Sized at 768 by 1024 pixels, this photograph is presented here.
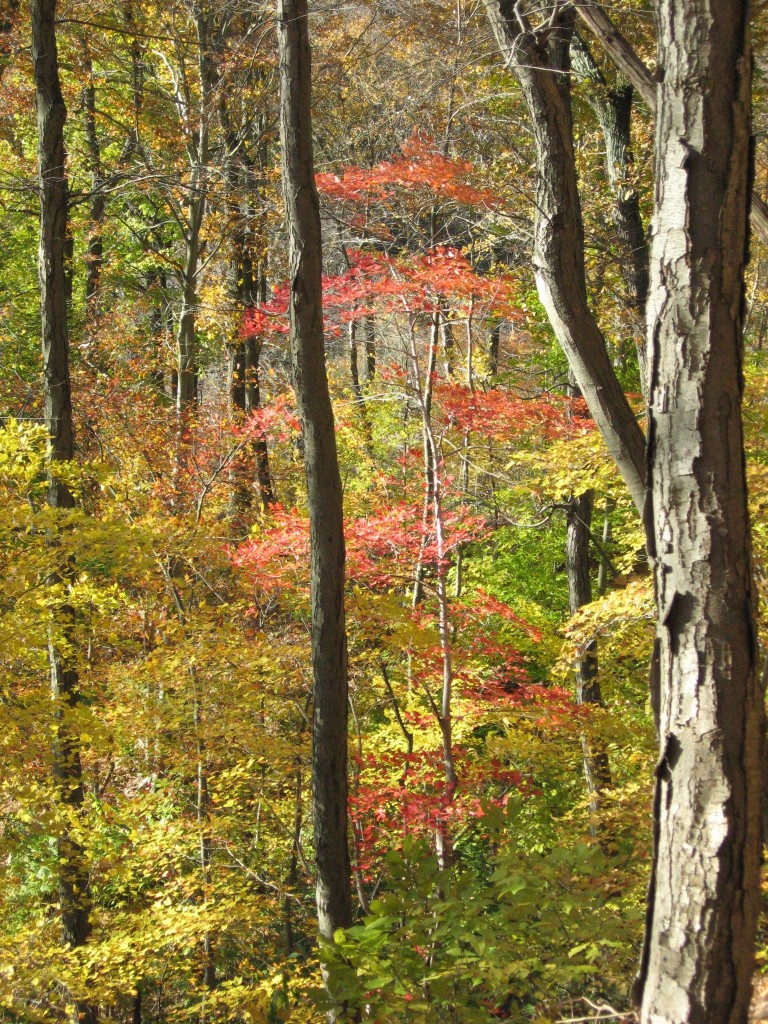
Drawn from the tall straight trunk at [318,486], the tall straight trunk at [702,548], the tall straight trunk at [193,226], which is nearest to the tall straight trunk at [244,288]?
the tall straight trunk at [193,226]

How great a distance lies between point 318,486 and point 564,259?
1985 millimetres

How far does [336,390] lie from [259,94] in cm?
575

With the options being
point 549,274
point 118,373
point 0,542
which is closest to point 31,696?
point 0,542

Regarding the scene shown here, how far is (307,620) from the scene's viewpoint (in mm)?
8805

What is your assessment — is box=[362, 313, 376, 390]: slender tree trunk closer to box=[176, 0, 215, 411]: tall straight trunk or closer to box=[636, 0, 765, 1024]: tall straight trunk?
box=[176, 0, 215, 411]: tall straight trunk

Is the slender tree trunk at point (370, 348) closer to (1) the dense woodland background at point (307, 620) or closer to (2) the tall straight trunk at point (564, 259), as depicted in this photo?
(1) the dense woodland background at point (307, 620)

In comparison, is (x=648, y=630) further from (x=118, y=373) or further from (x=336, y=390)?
(x=336, y=390)

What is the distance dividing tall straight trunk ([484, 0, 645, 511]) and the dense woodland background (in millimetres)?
652

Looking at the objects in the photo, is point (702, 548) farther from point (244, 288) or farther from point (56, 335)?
point (244, 288)

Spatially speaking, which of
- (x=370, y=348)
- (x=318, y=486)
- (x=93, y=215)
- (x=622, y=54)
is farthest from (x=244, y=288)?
(x=622, y=54)

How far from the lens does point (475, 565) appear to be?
36.9 ft

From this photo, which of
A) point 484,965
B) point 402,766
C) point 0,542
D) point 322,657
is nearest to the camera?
point 484,965

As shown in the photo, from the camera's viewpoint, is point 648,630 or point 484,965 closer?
point 484,965

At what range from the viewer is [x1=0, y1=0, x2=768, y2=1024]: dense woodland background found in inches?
155
